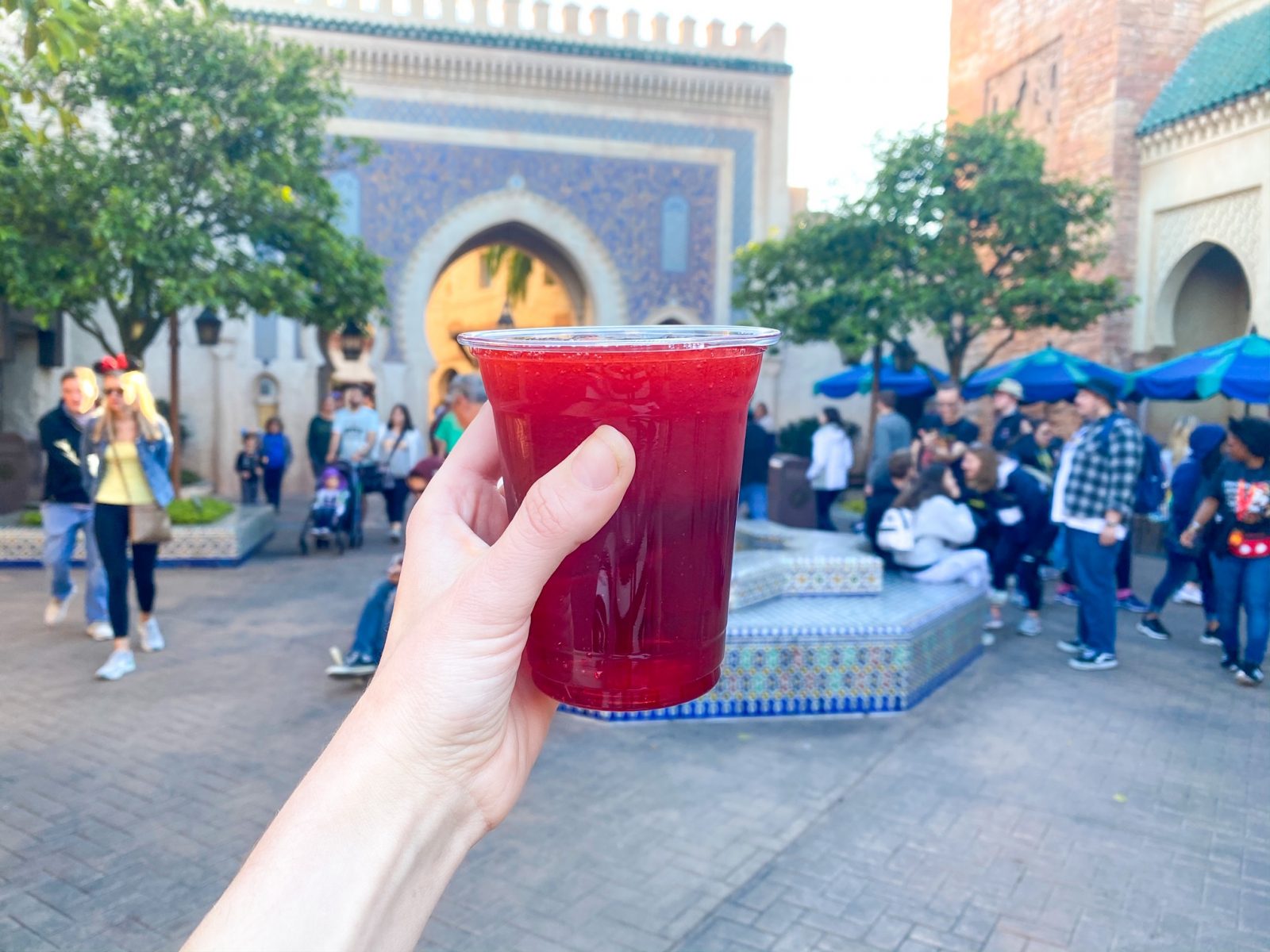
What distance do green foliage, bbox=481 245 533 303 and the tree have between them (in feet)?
44.4

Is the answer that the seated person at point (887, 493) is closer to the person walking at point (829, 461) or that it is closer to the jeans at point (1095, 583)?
the jeans at point (1095, 583)

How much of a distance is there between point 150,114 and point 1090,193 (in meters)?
11.3

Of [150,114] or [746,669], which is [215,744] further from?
[150,114]

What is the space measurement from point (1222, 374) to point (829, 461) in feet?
13.4

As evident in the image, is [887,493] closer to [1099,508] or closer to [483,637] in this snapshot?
[1099,508]

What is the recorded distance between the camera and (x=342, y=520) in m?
10.8

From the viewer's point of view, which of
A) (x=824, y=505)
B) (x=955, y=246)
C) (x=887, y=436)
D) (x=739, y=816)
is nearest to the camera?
(x=739, y=816)

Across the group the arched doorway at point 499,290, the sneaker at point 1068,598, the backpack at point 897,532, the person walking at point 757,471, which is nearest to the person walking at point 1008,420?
the sneaker at point 1068,598

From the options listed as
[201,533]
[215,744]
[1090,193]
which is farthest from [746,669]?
[1090,193]

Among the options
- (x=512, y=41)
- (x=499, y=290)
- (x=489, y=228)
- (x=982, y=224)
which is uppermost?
(x=512, y=41)

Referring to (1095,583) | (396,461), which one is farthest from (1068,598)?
(396,461)

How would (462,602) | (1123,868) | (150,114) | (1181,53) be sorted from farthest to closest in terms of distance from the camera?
(1181,53) → (150,114) → (1123,868) → (462,602)

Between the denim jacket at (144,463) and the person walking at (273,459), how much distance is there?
6668mm

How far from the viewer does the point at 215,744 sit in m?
4.94
